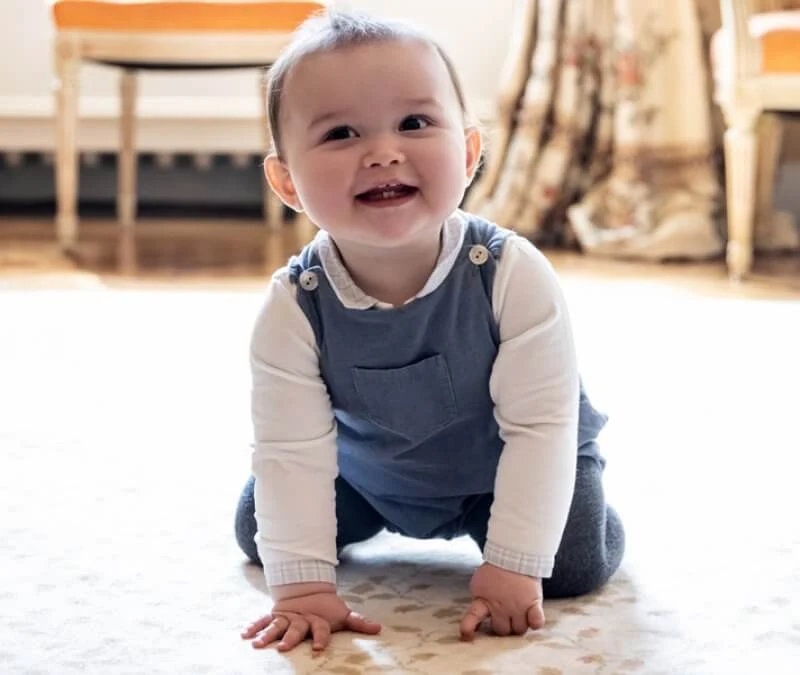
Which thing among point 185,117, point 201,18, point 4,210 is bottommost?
point 4,210

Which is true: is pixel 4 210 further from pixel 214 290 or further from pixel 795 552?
pixel 795 552

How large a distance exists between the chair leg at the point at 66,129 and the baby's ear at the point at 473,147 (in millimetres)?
1984

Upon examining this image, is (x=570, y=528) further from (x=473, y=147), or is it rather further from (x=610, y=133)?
(x=610, y=133)

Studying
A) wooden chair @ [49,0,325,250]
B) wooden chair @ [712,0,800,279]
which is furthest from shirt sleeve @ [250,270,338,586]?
wooden chair @ [49,0,325,250]

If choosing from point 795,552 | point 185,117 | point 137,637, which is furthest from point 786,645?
point 185,117

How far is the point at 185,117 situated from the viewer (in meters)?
3.50

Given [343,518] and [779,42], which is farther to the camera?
[779,42]

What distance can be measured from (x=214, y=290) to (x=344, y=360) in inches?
61.0

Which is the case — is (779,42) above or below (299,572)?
above

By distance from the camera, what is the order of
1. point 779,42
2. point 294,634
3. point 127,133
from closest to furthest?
point 294,634 → point 779,42 → point 127,133

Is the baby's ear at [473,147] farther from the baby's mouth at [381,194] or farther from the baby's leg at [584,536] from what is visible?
the baby's leg at [584,536]

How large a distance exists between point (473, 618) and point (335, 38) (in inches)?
15.8

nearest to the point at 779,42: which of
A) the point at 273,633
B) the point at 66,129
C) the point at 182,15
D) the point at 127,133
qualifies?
the point at 182,15

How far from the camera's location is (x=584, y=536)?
0.96 metres
